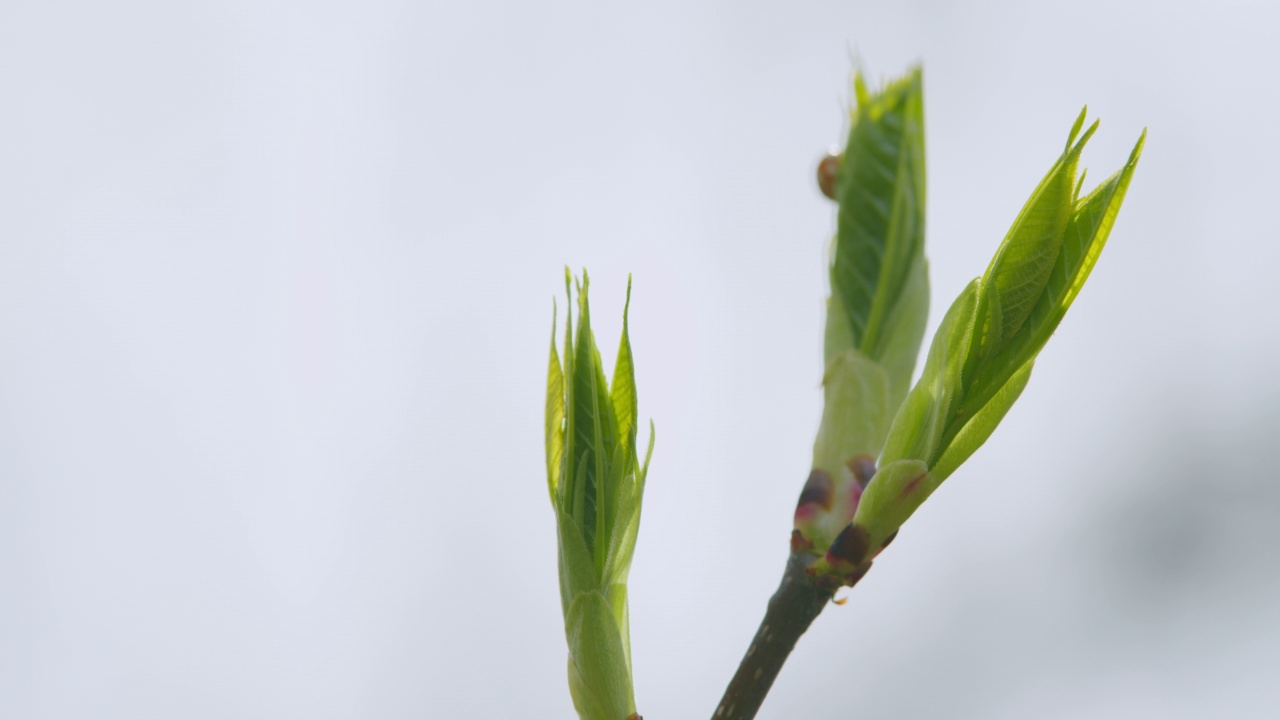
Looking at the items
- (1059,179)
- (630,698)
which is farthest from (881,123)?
(630,698)

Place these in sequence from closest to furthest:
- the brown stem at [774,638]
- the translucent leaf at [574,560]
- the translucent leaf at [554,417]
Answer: the brown stem at [774,638] < the translucent leaf at [574,560] < the translucent leaf at [554,417]

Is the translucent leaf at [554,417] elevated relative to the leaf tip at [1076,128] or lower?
lower

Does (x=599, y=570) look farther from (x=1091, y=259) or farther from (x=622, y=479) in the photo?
(x=1091, y=259)

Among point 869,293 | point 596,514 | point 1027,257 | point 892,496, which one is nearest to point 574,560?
point 596,514

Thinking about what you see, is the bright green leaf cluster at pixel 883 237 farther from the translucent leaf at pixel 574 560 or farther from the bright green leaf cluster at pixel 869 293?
the translucent leaf at pixel 574 560

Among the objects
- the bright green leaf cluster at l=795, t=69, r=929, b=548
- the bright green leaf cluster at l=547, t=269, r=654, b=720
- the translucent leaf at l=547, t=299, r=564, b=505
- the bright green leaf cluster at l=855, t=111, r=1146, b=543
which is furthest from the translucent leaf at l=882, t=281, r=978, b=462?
the translucent leaf at l=547, t=299, r=564, b=505

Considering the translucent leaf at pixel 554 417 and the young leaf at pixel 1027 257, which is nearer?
the young leaf at pixel 1027 257

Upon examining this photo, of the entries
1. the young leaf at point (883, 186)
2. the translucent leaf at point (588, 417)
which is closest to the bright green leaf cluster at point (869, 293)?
the young leaf at point (883, 186)
